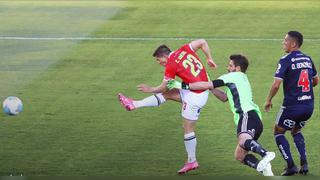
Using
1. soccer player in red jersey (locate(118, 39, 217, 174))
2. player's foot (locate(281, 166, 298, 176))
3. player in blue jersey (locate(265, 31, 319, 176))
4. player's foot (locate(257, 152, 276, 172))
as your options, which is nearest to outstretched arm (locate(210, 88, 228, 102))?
soccer player in red jersey (locate(118, 39, 217, 174))

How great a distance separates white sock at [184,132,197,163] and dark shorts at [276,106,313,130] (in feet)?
4.28

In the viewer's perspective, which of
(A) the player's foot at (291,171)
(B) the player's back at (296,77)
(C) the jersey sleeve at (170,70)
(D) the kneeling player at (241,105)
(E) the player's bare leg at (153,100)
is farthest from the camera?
(E) the player's bare leg at (153,100)

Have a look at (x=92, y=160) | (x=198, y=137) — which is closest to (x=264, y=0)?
(x=198, y=137)

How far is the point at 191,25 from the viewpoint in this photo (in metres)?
24.1

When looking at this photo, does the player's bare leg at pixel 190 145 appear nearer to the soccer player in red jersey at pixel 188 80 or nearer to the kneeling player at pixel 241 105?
the soccer player in red jersey at pixel 188 80

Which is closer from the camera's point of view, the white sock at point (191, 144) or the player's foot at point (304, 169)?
the player's foot at point (304, 169)

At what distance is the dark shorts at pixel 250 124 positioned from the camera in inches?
467

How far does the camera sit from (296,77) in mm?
12195

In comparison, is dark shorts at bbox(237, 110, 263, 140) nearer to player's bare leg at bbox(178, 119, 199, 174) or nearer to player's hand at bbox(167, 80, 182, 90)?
player's bare leg at bbox(178, 119, 199, 174)

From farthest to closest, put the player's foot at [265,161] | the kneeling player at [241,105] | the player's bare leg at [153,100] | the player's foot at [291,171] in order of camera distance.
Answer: the player's bare leg at [153,100], the player's foot at [291,171], the kneeling player at [241,105], the player's foot at [265,161]

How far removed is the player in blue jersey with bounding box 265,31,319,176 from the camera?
12172 mm

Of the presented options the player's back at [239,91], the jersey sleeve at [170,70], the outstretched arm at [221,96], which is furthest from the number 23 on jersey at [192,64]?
the player's back at [239,91]

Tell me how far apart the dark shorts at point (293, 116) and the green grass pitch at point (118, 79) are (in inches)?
33.7

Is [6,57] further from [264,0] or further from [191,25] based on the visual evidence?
[264,0]
